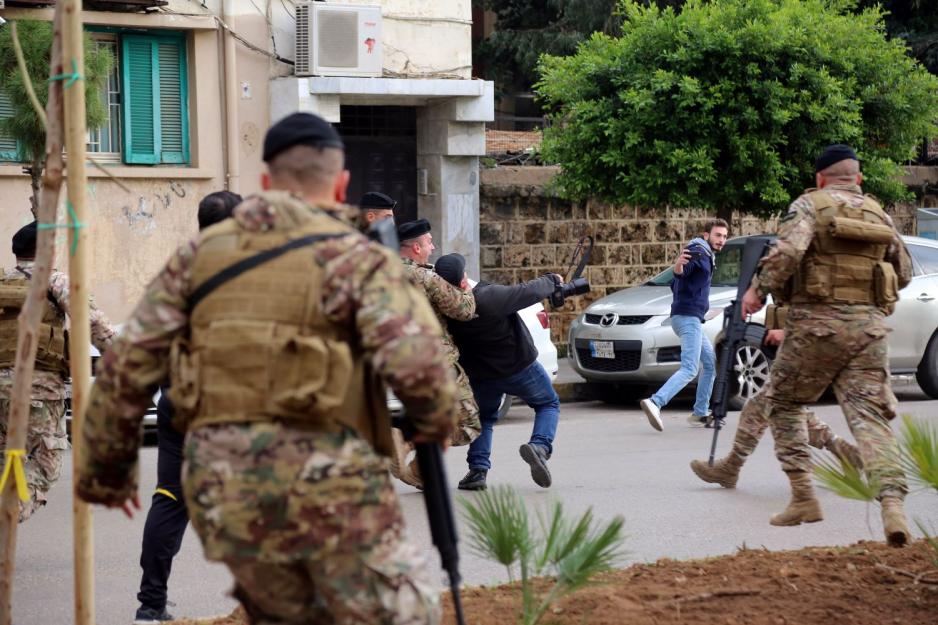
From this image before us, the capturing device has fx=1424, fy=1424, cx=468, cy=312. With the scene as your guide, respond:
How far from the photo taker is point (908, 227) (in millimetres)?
21031

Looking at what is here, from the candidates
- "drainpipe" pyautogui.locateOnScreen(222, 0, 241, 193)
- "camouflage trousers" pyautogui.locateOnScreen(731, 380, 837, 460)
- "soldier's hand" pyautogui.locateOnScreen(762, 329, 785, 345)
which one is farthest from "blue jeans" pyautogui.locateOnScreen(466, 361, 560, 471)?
"drainpipe" pyautogui.locateOnScreen(222, 0, 241, 193)

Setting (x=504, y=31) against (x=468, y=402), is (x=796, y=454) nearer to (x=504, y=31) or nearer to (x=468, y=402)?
(x=468, y=402)

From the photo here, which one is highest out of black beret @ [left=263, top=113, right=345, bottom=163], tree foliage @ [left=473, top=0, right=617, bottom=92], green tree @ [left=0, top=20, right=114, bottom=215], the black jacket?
tree foliage @ [left=473, top=0, right=617, bottom=92]

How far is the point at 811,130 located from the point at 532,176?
160 inches

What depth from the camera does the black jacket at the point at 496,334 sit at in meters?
8.50

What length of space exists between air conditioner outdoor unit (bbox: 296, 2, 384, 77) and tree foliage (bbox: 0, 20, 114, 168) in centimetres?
339

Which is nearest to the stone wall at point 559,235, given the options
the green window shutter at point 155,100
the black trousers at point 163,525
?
the green window shutter at point 155,100

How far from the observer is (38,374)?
6.72 m

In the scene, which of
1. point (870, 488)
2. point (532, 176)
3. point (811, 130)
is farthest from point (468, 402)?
point (532, 176)

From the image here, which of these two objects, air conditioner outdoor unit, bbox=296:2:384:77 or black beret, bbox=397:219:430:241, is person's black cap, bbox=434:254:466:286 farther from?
air conditioner outdoor unit, bbox=296:2:384:77

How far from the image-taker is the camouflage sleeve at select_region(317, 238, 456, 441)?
325cm

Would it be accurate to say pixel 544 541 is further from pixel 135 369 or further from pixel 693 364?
pixel 693 364

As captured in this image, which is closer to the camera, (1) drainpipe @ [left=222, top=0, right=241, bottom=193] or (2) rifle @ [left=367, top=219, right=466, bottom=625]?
(2) rifle @ [left=367, top=219, right=466, bottom=625]

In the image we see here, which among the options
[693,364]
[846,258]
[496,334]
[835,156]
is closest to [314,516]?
[846,258]
